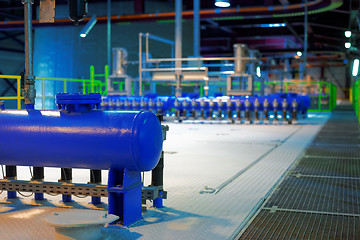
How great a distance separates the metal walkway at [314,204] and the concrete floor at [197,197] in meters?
0.14

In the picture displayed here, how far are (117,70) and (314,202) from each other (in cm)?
1199

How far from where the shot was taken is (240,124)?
13.6 metres

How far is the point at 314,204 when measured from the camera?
384cm

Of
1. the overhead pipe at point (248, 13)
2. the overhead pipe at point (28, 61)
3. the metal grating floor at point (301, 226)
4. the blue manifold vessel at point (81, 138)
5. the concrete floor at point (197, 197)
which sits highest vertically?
the overhead pipe at point (248, 13)

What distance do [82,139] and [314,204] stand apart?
7.10 ft

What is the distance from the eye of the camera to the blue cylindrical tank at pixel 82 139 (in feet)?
10.1

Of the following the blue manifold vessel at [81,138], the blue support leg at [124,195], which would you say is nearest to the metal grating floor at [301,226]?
the blue support leg at [124,195]

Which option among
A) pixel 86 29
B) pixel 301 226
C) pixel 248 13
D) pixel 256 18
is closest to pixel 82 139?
pixel 301 226

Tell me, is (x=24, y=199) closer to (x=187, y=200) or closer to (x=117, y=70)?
(x=187, y=200)

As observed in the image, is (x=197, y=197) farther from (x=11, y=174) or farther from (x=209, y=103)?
(x=209, y=103)

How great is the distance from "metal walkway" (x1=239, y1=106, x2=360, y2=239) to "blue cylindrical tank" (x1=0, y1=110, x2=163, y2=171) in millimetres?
967

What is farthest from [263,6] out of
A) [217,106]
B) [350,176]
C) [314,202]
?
[314,202]

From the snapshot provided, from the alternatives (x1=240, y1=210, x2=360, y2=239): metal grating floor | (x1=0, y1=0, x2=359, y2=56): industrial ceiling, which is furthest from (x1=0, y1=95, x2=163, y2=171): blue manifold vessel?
(x1=0, y1=0, x2=359, y2=56): industrial ceiling

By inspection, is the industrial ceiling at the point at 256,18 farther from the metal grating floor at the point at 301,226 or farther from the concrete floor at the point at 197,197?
the metal grating floor at the point at 301,226
